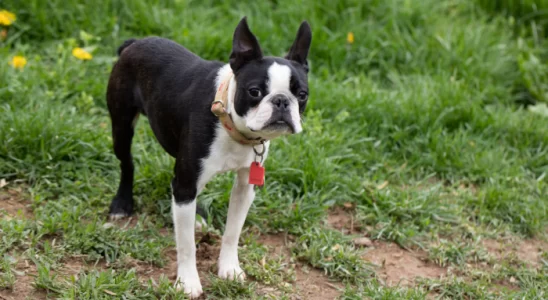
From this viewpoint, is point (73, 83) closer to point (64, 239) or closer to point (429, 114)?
point (64, 239)

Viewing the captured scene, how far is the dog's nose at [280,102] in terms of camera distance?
3.27 metres

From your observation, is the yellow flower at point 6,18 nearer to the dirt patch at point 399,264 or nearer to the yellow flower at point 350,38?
the yellow flower at point 350,38

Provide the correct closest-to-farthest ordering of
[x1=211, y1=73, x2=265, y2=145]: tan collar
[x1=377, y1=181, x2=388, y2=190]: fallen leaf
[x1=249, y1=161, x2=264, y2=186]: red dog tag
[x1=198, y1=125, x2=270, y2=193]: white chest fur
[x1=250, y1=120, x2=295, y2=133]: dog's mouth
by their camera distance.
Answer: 1. [x1=250, y1=120, x2=295, y2=133]: dog's mouth
2. [x1=211, y1=73, x2=265, y2=145]: tan collar
3. [x1=198, y1=125, x2=270, y2=193]: white chest fur
4. [x1=249, y1=161, x2=264, y2=186]: red dog tag
5. [x1=377, y1=181, x2=388, y2=190]: fallen leaf

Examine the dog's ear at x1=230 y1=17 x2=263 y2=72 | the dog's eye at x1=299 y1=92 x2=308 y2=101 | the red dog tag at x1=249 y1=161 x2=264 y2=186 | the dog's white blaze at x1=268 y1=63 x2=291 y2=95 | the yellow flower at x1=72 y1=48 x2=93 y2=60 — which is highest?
the dog's ear at x1=230 y1=17 x2=263 y2=72

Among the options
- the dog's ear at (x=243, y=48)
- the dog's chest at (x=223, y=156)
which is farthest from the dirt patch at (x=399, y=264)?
the dog's ear at (x=243, y=48)

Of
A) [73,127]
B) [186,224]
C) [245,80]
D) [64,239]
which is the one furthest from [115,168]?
[245,80]

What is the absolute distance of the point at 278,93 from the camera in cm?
331

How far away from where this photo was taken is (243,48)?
348 cm

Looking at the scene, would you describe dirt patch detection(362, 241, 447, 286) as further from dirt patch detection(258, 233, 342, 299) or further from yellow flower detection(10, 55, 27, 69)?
yellow flower detection(10, 55, 27, 69)

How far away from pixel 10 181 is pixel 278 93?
202 centimetres

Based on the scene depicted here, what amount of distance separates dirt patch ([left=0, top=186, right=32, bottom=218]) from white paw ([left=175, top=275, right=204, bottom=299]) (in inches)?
41.5

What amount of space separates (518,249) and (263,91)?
7.47 ft

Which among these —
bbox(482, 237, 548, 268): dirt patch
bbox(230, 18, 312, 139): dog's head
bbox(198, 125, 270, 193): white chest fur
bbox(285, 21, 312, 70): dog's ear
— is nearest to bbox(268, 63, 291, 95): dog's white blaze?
bbox(230, 18, 312, 139): dog's head

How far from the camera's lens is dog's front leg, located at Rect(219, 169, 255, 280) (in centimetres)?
387
